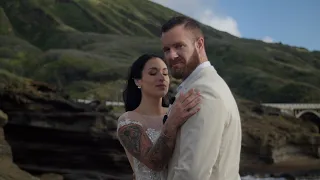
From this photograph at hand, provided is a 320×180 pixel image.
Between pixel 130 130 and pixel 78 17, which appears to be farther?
pixel 78 17

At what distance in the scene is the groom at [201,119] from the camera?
2525 mm

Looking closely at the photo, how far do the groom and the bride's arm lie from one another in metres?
0.07

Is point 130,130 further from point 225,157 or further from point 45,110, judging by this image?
point 45,110

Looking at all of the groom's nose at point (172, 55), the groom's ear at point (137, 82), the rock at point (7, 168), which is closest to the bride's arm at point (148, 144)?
the groom's nose at point (172, 55)

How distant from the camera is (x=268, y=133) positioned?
53.2 m

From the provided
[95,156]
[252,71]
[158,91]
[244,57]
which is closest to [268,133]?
[95,156]

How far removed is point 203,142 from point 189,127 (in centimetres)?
13

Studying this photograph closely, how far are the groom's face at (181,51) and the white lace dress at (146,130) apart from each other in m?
0.66

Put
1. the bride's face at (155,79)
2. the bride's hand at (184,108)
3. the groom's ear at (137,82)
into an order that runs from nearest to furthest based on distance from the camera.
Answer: the bride's hand at (184,108) → the bride's face at (155,79) → the groom's ear at (137,82)

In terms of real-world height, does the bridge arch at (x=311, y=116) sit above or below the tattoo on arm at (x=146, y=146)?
below

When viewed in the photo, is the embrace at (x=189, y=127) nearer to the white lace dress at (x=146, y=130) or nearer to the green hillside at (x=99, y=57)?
the white lace dress at (x=146, y=130)

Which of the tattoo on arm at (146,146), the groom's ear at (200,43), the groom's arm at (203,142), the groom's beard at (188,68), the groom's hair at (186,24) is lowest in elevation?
the tattoo on arm at (146,146)

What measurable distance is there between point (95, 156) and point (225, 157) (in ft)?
102

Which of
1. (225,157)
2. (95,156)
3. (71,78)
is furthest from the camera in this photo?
(71,78)
